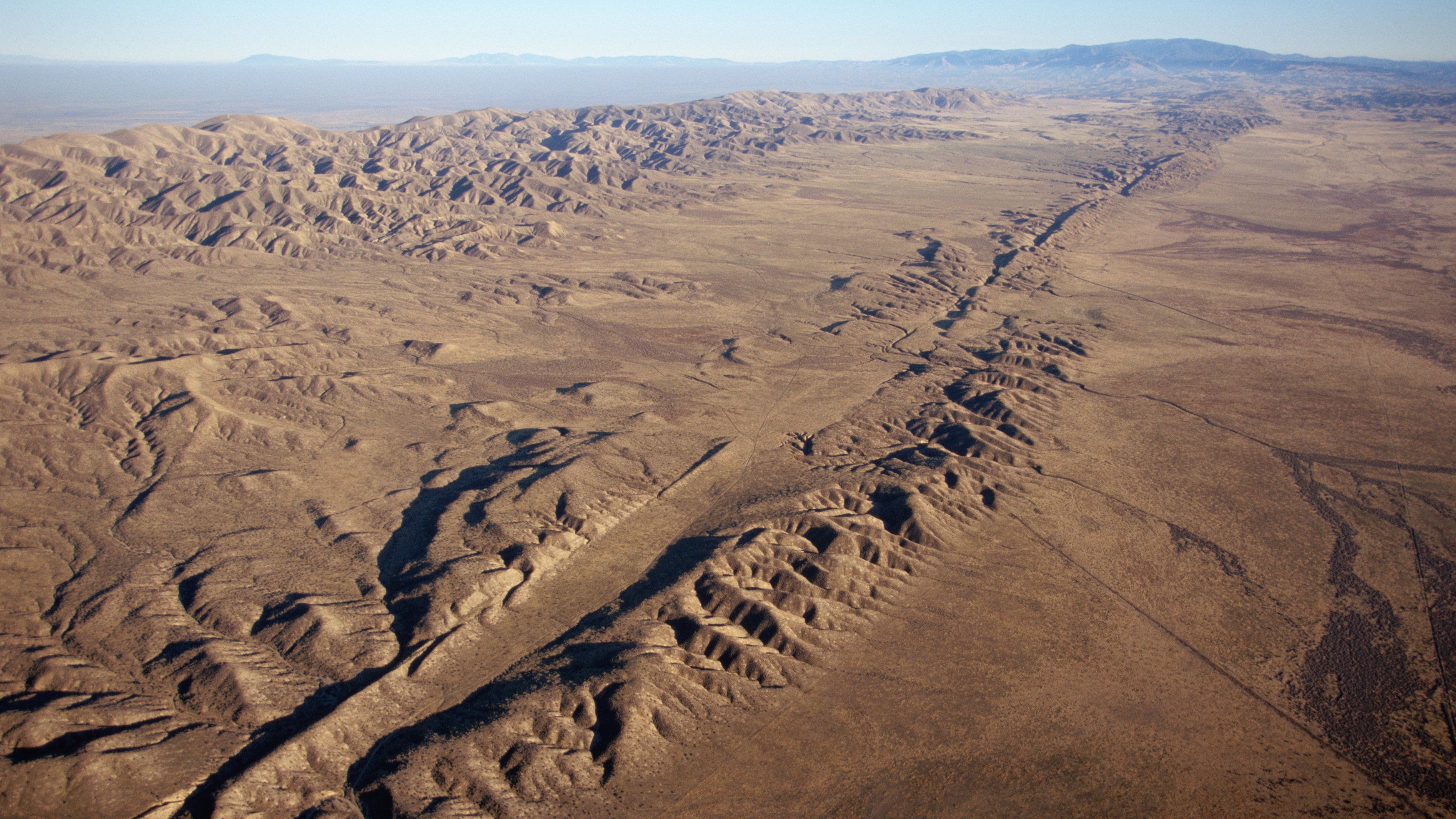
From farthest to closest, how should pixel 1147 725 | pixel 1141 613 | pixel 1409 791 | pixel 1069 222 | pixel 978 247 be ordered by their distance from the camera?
pixel 1069 222
pixel 978 247
pixel 1141 613
pixel 1147 725
pixel 1409 791

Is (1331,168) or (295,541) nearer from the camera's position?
(295,541)

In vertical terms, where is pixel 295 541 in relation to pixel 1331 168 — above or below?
below

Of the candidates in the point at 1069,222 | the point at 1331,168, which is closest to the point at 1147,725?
the point at 1069,222

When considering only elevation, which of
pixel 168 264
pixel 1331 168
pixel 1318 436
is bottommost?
pixel 1318 436

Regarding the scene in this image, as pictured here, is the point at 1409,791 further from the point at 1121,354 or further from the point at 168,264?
the point at 168,264

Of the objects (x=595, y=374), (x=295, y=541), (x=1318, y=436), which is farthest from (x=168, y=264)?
(x=1318, y=436)

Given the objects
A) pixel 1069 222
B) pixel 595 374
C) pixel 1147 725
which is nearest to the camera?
pixel 1147 725
